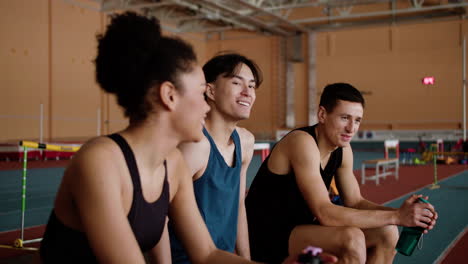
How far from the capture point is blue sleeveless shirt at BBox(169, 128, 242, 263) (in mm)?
2174

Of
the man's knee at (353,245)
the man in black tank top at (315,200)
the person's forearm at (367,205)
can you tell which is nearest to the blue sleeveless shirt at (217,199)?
the man in black tank top at (315,200)

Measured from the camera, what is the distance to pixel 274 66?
22.7m

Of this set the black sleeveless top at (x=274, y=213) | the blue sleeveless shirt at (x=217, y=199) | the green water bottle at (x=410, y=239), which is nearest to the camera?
the blue sleeveless shirt at (x=217, y=199)

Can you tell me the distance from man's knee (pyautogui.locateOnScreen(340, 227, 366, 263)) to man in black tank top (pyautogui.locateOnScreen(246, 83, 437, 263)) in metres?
0.02

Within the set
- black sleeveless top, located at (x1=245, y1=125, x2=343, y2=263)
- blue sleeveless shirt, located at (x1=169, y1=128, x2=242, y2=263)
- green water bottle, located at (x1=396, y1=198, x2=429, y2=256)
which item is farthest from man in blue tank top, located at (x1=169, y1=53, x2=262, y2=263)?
green water bottle, located at (x1=396, y1=198, x2=429, y2=256)

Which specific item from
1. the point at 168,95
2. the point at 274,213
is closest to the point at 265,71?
the point at 274,213

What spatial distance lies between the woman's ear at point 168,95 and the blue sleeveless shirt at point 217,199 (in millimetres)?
775

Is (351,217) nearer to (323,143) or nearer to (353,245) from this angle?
(353,245)

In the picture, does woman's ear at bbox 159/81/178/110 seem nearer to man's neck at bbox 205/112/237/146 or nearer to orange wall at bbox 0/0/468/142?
man's neck at bbox 205/112/237/146

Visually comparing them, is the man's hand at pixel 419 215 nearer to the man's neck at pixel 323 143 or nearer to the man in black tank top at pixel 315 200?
the man in black tank top at pixel 315 200

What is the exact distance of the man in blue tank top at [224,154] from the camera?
7.14ft

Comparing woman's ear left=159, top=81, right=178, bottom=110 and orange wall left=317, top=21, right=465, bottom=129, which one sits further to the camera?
orange wall left=317, top=21, right=465, bottom=129

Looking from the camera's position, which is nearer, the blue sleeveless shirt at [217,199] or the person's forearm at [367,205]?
the blue sleeveless shirt at [217,199]

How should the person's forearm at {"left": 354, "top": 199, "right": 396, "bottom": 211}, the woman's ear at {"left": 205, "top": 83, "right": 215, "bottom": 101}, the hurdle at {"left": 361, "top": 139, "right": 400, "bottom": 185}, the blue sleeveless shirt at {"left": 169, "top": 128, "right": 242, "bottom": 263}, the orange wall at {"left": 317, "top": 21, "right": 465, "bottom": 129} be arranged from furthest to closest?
1. the orange wall at {"left": 317, "top": 21, "right": 465, "bottom": 129}
2. the hurdle at {"left": 361, "top": 139, "right": 400, "bottom": 185}
3. the person's forearm at {"left": 354, "top": 199, "right": 396, "bottom": 211}
4. the woman's ear at {"left": 205, "top": 83, "right": 215, "bottom": 101}
5. the blue sleeveless shirt at {"left": 169, "top": 128, "right": 242, "bottom": 263}
